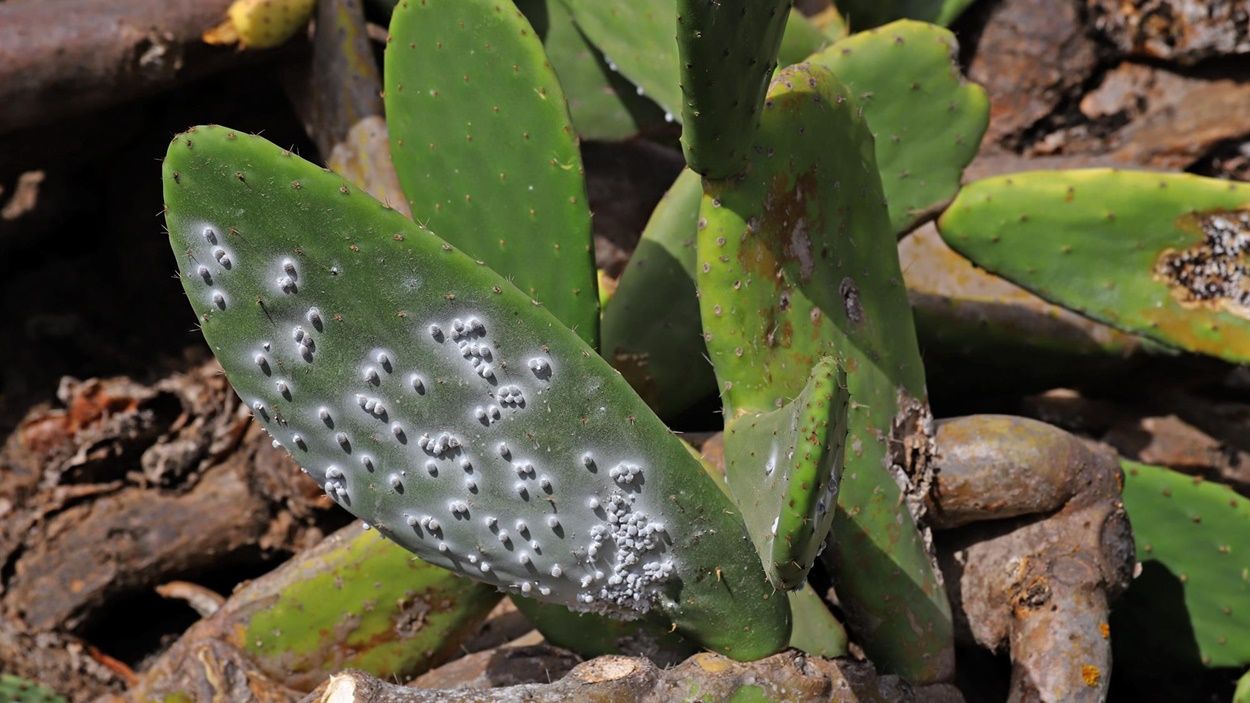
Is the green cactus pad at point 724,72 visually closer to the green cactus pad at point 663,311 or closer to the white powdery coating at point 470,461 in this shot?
the white powdery coating at point 470,461

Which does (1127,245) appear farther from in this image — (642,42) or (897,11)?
(642,42)

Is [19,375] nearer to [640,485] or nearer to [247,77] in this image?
[247,77]

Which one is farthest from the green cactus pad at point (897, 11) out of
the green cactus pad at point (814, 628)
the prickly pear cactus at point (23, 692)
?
the prickly pear cactus at point (23, 692)

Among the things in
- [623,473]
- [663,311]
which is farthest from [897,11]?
[623,473]

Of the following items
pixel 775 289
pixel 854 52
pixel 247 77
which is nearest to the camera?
pixel 775 289

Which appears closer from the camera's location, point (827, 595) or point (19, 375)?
point (827, 595)

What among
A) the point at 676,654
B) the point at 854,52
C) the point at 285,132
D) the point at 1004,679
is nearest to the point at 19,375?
the point at 285,132

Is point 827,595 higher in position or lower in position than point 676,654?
lower
